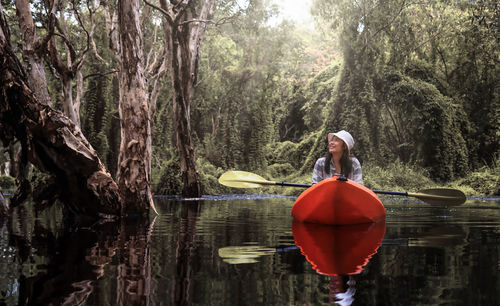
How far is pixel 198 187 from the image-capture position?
13367 mm

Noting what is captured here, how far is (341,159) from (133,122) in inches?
138

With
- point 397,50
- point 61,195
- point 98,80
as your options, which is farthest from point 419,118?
point 61,195

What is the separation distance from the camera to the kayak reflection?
9.60 ft

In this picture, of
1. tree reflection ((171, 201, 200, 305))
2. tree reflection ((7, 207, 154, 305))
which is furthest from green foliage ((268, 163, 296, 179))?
tree reflection ((7, 207, 154, 305))

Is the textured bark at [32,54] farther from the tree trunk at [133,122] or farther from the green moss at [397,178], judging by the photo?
the green moss at [397,178]

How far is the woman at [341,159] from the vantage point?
659cm

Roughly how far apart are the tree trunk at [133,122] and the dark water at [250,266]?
2.21 meters

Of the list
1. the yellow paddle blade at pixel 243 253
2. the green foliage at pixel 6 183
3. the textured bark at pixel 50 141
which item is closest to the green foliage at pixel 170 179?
the textured bark at pixel 50 141

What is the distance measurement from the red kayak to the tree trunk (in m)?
2.88

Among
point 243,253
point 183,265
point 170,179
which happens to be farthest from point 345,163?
point 170,179

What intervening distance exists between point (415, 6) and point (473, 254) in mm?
15867

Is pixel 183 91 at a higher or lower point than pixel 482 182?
higher

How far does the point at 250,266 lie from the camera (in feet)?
9.51

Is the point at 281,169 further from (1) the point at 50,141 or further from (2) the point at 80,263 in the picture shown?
(2) the point at 80,263
